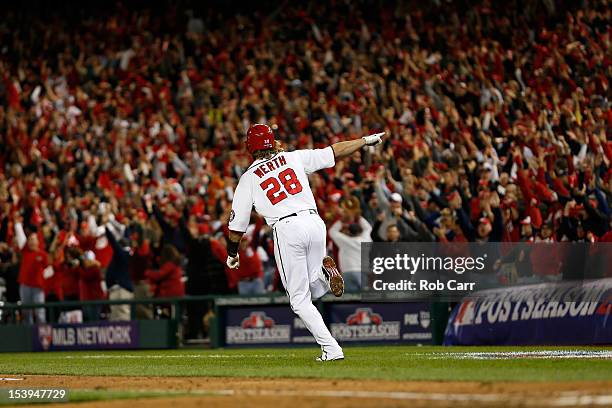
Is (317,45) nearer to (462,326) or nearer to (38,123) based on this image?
(38,123)

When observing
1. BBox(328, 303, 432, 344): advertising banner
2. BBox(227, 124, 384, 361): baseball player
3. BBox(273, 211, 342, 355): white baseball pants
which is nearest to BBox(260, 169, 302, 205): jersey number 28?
BBox(227, 124, 384, 361): baseball player

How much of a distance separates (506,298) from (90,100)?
662 inches

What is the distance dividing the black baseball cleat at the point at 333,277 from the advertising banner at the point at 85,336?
32.4 ft

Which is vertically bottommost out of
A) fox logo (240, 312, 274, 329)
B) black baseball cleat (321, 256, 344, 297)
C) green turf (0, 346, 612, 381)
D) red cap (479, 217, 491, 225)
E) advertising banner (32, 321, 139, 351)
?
advertising banner (32, 321, 139, 351)

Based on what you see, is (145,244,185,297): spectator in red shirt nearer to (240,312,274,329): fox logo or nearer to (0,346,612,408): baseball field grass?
(240,312,274,329): fox logo

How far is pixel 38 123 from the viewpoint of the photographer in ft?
94.5

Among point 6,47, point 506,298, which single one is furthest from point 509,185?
point 6,47

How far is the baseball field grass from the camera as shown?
26.7 feet

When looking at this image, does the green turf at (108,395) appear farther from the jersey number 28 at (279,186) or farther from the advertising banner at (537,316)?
the advertising banner at (537,316)

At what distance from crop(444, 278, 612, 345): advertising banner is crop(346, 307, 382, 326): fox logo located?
178cm

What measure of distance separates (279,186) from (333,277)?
0.99 metres

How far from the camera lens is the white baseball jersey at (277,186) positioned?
35.7ft

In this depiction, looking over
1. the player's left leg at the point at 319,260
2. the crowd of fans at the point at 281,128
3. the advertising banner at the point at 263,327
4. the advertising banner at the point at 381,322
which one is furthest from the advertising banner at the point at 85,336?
the player's left leg at the point at 319,260

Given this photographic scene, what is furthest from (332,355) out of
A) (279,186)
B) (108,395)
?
(108,395)
